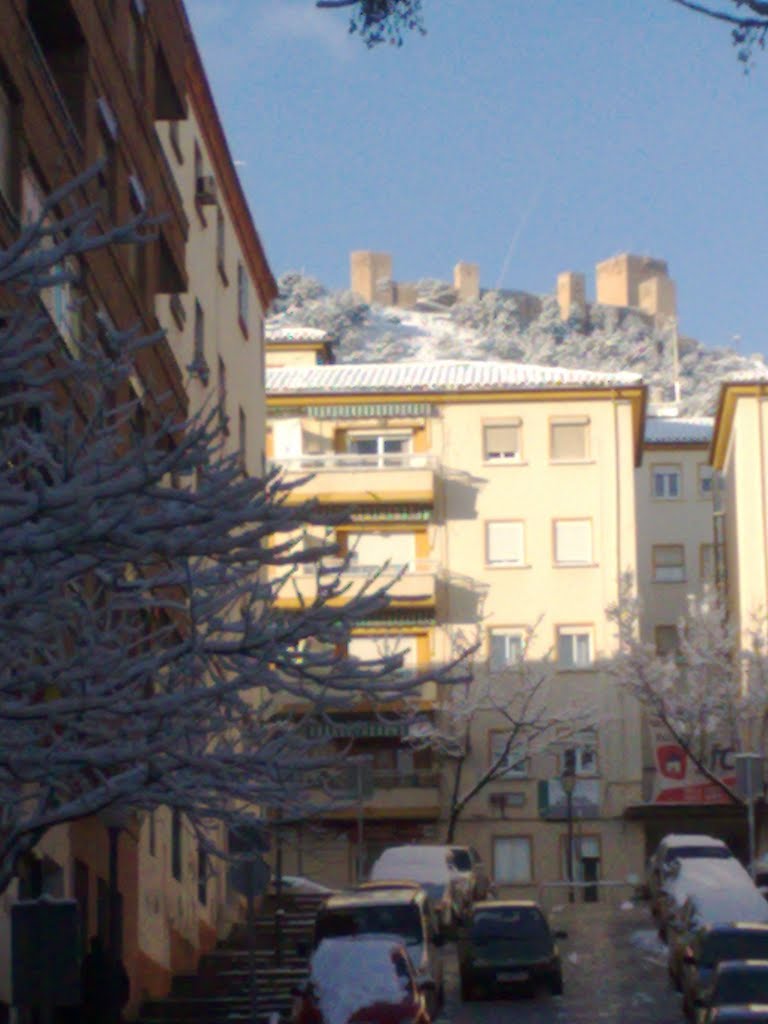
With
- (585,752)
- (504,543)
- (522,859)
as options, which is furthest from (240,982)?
(504,543)

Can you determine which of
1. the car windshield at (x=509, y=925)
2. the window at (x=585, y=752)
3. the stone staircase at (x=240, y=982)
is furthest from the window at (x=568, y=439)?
the car windshield at (x=509, y=925)

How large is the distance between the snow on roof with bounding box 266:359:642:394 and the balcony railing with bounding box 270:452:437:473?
2322mm

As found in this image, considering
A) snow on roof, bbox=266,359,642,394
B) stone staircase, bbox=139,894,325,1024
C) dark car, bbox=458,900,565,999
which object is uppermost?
snow on roof, bbox=266,359,642,394

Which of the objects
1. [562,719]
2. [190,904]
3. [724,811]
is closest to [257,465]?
[190,904]

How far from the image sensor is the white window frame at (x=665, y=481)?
8156cm

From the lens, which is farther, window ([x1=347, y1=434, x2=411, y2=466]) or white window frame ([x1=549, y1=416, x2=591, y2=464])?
window ([x1=347, y1=434, x2=411, y2=466])

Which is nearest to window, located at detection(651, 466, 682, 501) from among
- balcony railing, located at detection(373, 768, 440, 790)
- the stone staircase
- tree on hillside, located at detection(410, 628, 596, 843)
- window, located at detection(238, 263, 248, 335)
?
tree on hillside, located at detection(410, 628, 596, 843)

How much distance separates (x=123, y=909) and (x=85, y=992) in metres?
5.95

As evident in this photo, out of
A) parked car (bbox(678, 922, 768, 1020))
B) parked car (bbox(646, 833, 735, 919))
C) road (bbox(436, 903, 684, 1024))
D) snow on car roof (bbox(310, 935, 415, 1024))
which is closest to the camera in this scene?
snow on car roof (bbox(310, 935, 415, 1024))

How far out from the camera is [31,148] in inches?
836

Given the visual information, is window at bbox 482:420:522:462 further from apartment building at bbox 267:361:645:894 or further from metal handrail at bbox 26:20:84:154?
metal handrail at bbox 26:20:84:154

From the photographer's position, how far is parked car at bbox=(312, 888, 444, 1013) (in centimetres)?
2809

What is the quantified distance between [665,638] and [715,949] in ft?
162

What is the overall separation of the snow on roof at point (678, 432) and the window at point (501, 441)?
18068mm
